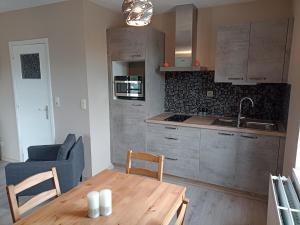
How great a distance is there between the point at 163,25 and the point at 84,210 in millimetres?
3058

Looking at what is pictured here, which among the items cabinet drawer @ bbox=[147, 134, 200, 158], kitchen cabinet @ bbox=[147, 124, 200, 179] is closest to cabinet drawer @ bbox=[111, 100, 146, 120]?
kitchen cabinet @ bbox=[147, 124, 200, 179]

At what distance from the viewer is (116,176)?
175 cm

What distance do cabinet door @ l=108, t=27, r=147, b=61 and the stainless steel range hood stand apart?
0.44 m

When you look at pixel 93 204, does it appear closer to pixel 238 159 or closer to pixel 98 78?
pixel 238 159

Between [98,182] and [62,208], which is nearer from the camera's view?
[62,208]

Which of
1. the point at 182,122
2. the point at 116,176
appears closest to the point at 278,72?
the point at 182,122

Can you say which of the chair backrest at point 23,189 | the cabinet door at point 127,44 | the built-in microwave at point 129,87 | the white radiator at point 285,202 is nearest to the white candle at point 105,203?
the chair backrest at point 23,189

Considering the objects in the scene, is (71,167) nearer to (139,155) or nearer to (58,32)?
(139,155)


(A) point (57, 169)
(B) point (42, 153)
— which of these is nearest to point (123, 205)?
(A) point (57, 169)

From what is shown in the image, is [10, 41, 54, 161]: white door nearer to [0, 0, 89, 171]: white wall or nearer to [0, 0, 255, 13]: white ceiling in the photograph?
[0, 0, 89, 171]: white wall

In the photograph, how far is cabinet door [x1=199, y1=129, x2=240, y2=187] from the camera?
2.71 meters

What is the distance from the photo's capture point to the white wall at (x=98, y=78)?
9.71 ft

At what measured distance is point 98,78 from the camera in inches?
124

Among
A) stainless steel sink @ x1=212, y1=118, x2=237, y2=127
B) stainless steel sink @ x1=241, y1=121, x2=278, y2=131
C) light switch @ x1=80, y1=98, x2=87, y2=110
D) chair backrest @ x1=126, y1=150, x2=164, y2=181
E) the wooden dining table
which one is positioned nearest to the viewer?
the wooden dining table
